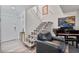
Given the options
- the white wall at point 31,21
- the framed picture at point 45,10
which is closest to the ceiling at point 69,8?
the framed picture at point 45,10

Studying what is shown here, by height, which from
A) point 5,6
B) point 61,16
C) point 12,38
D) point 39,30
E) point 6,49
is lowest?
point 6,49

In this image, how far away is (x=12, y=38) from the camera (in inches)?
78.8

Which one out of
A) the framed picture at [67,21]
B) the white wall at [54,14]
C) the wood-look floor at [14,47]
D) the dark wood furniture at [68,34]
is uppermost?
the white wall at [54,14]

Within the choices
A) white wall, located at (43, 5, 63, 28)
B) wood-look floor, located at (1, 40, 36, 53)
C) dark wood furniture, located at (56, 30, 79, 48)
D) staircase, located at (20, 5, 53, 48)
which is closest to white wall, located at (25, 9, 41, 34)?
staircase, located at (20, 5, 53, 48)

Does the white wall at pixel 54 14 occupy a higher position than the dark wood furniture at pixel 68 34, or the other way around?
the white wall at pixel 54 14

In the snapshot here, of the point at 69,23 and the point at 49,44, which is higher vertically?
the point at 69,23

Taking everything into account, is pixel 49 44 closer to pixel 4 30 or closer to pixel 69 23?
pixel 69 23

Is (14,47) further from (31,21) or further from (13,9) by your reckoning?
(13,9)

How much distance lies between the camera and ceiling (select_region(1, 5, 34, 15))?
6.54 ft

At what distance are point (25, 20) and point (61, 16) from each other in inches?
24.9

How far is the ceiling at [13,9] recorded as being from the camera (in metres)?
1.99

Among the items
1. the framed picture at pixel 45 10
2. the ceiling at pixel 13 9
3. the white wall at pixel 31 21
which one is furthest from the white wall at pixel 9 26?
the framed picture at pixel 45 10

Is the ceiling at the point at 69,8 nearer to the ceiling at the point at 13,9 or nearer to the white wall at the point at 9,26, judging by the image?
the ceiling at the point at 13,9
